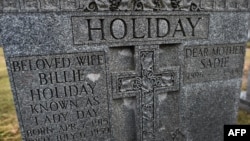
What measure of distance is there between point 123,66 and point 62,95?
0.70m

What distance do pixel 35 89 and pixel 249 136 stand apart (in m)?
2.71

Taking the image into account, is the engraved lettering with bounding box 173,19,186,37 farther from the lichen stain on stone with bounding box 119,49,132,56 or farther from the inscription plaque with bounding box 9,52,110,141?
the inscription plaque with bounding box 9,52,110,141

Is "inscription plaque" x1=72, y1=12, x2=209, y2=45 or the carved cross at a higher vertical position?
"inscription plaque" x1=72, y1=12, x2=209, y2=45

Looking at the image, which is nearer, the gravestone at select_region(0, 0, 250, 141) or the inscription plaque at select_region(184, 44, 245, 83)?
the gravestone at select_region(0, 0, 250, 141)

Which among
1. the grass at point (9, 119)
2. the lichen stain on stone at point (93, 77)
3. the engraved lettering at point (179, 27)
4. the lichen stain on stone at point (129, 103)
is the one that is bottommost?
the grass at point (9, 119)

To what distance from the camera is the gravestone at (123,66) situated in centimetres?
178

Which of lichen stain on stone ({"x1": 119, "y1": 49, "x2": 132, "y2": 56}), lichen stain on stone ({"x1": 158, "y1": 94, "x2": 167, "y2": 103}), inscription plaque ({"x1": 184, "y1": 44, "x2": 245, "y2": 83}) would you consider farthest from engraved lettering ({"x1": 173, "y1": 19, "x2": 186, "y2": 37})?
lichen stain on stone ({"x1": 158, "y1": 94, "x2": 167, "y2": 103})

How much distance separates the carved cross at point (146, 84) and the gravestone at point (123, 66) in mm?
11

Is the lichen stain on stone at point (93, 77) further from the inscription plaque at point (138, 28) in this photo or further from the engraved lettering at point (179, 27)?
the engraved lettering at point (179, 27)

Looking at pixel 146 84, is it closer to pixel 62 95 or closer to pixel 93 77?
pixel 93 77

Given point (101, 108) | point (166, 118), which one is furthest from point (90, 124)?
point (166, 118)

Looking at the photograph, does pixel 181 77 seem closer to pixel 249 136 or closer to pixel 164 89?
pixel 164 89

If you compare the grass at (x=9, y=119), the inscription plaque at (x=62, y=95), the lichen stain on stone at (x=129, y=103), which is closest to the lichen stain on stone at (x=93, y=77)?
the inscription plaque at (x=62, y=95)

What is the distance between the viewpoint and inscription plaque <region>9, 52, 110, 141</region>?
1.84 meters
